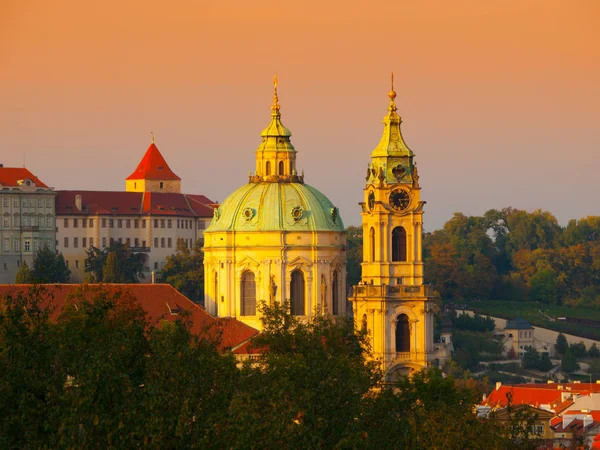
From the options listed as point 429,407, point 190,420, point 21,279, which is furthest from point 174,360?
point 21,279

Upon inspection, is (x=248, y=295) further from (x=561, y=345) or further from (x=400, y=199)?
(x=561, y=345)

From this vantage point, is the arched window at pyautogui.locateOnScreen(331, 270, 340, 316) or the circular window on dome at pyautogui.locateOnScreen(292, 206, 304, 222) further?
the arched window at pyautogui.locateOnScreen(331, 270, 340, 316)

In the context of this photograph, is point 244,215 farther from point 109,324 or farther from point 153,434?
point 153,434

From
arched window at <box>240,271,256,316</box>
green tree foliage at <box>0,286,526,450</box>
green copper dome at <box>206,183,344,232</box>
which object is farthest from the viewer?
green copper dome at <box>206,183,344,232</box>

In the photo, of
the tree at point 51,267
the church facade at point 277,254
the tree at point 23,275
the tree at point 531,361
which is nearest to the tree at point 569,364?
the tree at point 531,361

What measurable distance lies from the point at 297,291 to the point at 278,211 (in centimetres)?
404

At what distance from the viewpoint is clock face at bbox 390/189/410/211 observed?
12362cm

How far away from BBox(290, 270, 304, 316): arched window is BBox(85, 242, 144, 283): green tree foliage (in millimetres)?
52962

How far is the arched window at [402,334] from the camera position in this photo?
123125mm

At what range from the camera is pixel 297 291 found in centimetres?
12825

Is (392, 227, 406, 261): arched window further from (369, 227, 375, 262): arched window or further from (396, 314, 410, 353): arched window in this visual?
(396, 314, 410, 353): arched window

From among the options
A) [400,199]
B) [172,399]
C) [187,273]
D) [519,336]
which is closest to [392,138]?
Result: [400,199]

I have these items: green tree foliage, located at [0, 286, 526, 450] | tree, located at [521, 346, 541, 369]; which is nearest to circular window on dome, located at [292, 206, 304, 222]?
green tree foliage, located at [0, 286, 526, 450]

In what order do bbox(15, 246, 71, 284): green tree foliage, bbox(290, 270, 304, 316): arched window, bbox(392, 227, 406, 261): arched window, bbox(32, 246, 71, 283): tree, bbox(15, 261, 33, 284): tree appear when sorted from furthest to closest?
bbox(32, 246, 71, 283): tree, bbox(15, 246, 71, 284): green tree foliage, bbox(15, 261, 33, 284): tree, bbox(290, 270, 304, 316): arched window, bbox(392, 227, 406, 261): arched window
